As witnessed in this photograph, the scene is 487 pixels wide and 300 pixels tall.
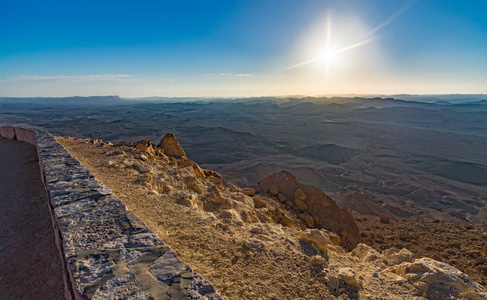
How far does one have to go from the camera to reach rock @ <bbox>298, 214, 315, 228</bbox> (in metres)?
5.62

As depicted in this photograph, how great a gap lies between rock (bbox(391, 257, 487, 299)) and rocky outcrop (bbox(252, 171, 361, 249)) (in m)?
3.58

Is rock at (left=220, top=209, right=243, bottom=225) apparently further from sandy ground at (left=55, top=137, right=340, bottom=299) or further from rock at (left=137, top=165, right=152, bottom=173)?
rock at (left=137, top=165, right=152, bottom=173)

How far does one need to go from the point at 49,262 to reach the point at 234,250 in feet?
5.68

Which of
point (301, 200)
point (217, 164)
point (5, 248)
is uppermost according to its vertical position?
point (5, 248)

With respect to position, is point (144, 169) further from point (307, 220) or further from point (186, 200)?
point (307, 220)

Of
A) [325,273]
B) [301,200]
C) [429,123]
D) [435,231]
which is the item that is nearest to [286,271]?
[325,273]

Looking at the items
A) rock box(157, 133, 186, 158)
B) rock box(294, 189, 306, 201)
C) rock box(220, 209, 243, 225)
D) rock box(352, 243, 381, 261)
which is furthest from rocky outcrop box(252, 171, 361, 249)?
rock box(220, 209, 243, 225)

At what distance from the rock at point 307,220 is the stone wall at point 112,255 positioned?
14.9ft

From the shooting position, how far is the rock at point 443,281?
1968 millimetres

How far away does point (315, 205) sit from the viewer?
646 cm

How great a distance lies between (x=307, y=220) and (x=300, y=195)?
0.90 meters

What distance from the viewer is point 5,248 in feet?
8.13

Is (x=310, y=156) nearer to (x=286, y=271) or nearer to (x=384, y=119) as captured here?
(x=286, y=271)

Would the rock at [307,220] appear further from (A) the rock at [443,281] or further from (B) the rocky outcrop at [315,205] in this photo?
(A) the rock at [443,281]
